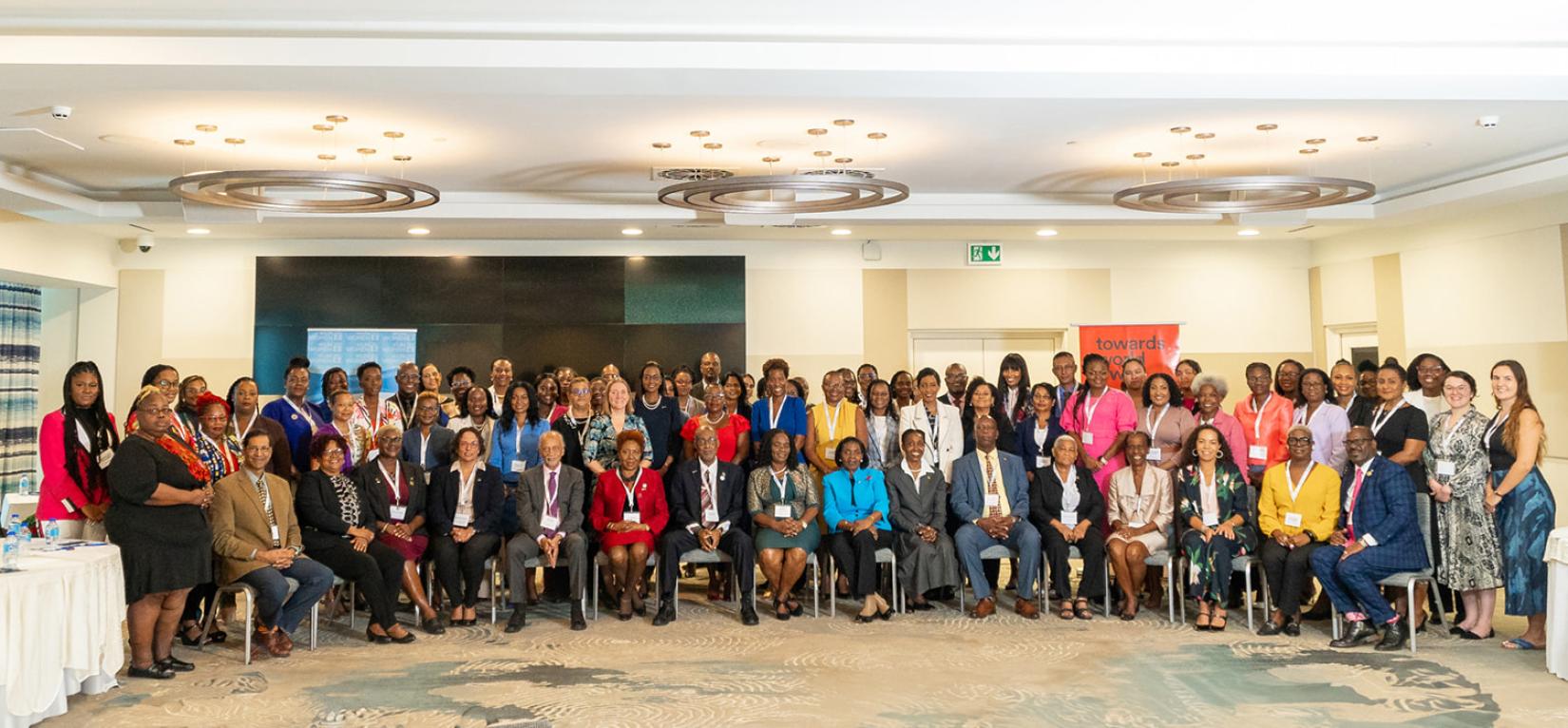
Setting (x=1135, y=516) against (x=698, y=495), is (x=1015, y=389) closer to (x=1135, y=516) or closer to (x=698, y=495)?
(x=1135, y=516)

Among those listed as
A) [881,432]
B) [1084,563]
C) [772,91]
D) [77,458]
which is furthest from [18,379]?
[1084,563]

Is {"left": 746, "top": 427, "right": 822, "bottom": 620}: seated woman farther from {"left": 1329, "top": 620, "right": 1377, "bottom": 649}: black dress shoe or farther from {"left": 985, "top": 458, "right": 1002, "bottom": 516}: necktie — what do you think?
{"left": 1329, "top": 620, "right": 1377, "bottom": 649}: black dress shoe

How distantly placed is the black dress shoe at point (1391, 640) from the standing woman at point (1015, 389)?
9.09ft

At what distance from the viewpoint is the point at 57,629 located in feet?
16.0

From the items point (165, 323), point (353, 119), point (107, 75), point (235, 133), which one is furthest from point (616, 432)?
point (165, 323)

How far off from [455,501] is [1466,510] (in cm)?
596

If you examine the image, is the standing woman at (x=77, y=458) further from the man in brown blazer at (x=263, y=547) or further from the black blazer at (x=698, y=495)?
the black blazer at (x=698, y=495)

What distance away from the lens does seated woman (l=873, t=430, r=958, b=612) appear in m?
7.29

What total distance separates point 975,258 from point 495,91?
6747 mm

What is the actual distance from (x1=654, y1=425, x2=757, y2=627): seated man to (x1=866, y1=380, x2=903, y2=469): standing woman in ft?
3.26

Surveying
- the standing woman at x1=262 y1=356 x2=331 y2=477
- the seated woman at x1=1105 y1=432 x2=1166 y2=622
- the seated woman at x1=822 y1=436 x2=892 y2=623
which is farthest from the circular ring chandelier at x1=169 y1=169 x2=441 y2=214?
the seated woman at x1=1105 y1=432 x2=1166 y2=622

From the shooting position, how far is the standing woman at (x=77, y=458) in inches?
Result: 233

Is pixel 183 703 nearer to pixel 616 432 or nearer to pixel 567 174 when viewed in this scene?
pixel 616 432

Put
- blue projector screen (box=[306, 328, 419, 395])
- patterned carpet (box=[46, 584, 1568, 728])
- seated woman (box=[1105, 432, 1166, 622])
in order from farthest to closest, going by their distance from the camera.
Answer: blue projector screen (box=[306, 328, 419, 395]) → seated woman (box=[1105, 432, 1166, 622]) → patterned carpet (box=[46, 584, 1568, 728])
